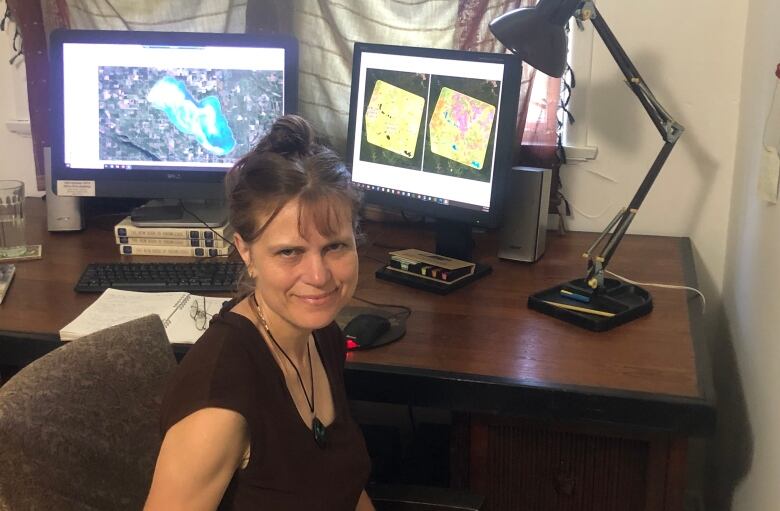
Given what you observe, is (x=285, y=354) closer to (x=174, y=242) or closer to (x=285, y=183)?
(x=285, y=183)

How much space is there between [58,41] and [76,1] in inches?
12.0

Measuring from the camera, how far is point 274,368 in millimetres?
1125

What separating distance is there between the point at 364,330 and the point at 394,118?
0.60m

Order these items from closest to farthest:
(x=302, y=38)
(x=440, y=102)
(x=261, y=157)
A: (x=261, y=157)
(x=440, y=102)
(x=302, y=38)

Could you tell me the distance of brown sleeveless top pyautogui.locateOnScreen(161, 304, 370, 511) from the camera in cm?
103

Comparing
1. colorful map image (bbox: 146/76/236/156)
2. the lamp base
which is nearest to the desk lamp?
the lamp base

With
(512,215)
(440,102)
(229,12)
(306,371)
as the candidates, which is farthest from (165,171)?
(306,371)

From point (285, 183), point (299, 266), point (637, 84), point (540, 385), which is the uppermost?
point (637, 84)

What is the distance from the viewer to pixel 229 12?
220 centimetres

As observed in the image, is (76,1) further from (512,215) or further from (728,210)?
(728,210)

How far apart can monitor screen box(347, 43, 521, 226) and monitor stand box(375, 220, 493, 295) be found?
7cm

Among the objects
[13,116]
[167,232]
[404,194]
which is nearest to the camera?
[404,194]

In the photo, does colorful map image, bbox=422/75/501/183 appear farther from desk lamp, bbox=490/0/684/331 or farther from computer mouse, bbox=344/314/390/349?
computer mouse, bbox=344/314/390/349

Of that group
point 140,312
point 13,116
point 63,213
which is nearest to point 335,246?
point 140,312
